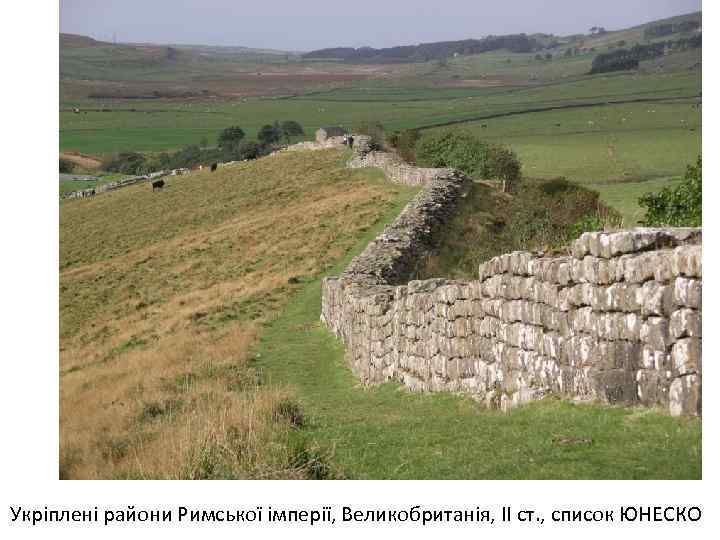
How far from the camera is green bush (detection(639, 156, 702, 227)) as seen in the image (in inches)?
839

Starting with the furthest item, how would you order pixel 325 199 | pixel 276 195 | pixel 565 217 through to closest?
pixel 276 195 → pixel 325 199 → pixel 565 217

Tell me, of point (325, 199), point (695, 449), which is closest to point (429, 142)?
point (325, 199)

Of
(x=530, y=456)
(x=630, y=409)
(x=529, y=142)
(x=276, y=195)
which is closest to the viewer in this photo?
(x=530, y=456)

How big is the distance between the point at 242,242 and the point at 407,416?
33.9m

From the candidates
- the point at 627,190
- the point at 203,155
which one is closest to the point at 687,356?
the point at 627,190

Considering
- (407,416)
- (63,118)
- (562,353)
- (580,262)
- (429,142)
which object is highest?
(63,118)

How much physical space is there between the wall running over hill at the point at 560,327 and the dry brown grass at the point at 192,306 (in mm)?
2504

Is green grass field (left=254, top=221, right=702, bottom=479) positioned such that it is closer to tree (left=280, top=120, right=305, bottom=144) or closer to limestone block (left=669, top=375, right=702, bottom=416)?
limestone block (left=669, top=375, right=702, bottom=416)

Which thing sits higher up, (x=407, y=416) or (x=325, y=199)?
(x=325, y=199)

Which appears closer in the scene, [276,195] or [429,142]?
[276,195]

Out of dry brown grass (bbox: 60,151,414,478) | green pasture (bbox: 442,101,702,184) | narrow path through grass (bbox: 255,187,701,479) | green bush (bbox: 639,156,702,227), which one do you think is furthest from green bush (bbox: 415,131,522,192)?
narrow path through grass (bbox: 255,187,701,479)

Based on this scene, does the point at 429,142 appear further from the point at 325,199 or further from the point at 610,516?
the point at 610,516

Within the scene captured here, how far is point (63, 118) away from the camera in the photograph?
184 metres

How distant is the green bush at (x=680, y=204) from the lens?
21312 mm
